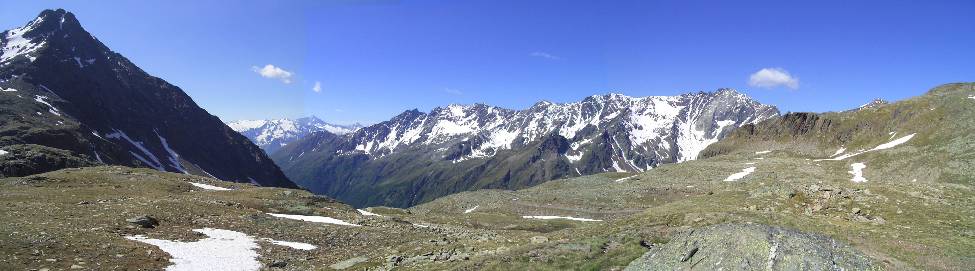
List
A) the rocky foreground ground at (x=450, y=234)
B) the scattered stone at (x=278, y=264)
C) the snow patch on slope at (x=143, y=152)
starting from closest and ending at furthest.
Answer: the rocky foreground ground at (x=450, y=234), the scattered stone at (x=278, y=264), the snow patch on slope at (x=143, y=152)

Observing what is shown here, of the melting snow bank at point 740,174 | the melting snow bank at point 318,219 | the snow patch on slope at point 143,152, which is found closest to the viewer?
the melting snow bank at point 318,219

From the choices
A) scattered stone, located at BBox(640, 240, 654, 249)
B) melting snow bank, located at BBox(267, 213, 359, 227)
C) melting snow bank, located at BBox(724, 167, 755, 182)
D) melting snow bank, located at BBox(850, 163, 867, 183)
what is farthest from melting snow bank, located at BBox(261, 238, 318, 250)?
melting snow bank, located at BBox(850, 163, 867, 183)

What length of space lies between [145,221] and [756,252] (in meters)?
38.9

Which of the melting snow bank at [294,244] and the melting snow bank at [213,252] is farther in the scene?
the melting snow bank at [294,244]

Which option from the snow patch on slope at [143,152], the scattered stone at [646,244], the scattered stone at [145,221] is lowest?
the scattered stone at [646,244]

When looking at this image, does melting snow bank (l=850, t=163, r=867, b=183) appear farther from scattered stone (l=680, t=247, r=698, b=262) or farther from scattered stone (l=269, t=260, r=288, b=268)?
scattered stone (l=269, t=260, r=288, b=268)

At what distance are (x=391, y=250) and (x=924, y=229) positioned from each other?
33629mm

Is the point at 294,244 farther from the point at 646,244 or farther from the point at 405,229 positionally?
the point at 646,244

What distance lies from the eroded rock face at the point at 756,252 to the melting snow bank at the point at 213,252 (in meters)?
23.3

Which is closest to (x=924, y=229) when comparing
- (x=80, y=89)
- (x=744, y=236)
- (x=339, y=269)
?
(x=744, y=236)

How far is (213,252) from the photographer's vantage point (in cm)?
3178

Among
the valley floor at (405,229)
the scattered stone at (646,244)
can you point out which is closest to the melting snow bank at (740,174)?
the valley floor at (405,229)

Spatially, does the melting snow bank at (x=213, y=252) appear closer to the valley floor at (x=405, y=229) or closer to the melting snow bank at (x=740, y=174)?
the valley floor at (x=405, y=229)

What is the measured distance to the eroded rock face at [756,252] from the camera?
15664 mm
